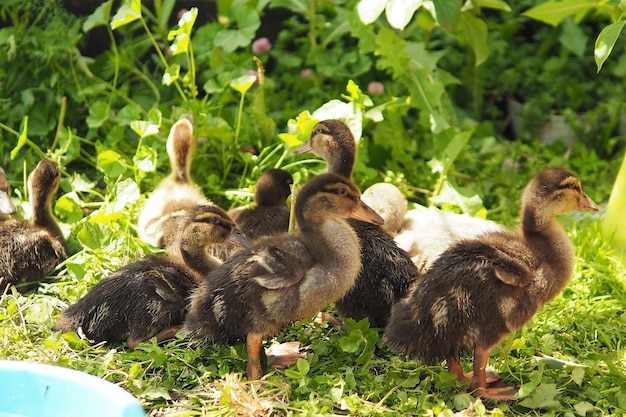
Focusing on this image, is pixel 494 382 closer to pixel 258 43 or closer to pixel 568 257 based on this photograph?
pixel 568 257

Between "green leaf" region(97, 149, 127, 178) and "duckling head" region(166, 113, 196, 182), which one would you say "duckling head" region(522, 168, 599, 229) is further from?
"green leaf" region(97, 149, 127, 178)

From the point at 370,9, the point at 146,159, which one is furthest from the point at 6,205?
the point at 370,9

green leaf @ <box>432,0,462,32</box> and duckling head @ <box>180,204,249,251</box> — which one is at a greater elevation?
green leaf @ <box>432,0,462,32</box>

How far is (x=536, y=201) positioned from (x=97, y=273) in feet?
8.50

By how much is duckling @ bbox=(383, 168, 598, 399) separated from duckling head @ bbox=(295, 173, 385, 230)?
52 centimetres

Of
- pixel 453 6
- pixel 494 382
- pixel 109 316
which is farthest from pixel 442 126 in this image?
pixel 109 316

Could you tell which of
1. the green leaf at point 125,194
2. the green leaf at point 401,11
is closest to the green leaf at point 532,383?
the green leaf at point 401,11

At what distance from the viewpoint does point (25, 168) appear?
20.4 feet

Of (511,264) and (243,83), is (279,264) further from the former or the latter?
(243,83)

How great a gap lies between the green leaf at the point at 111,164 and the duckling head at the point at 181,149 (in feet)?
1.32

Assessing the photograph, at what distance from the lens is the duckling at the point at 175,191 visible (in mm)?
5648

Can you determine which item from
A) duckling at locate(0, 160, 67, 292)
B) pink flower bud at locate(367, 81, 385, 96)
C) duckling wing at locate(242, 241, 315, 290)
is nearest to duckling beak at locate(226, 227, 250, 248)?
duckling wing at locate(242, 241, 315, 290)

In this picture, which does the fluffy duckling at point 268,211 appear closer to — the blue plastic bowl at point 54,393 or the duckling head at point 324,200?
the duckling head at point 324,200

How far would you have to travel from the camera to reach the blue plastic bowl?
364cm
